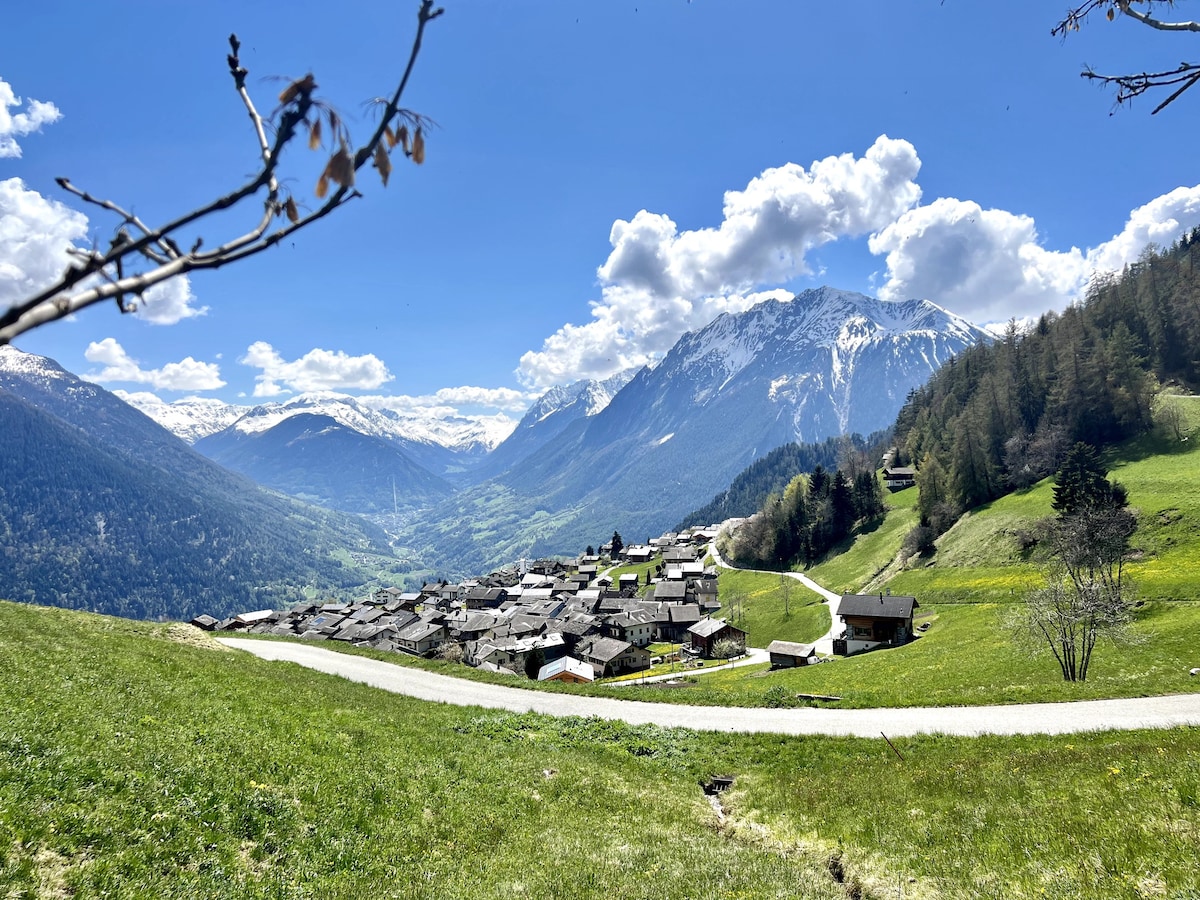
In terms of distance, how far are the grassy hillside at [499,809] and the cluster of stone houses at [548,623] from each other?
49.7 meters

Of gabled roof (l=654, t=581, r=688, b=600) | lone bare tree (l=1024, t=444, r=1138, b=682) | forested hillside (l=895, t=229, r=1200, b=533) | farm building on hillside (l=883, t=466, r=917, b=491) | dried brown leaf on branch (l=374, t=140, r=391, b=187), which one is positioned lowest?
gabled roof (l=654, t=581, r=688, b=600)

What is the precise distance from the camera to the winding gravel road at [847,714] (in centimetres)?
2198

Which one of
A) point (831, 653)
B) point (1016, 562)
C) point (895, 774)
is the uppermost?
point (1016, 562)

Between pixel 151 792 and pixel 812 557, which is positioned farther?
pixel 812 557

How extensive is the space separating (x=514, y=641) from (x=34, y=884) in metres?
85.5

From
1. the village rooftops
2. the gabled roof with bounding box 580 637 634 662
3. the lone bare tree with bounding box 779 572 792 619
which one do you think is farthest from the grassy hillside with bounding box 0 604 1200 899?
the lone bare tree with bounding box 779 572 792 619

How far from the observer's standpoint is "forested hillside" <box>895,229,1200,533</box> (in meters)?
89.6

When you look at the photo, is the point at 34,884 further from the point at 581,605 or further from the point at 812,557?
the point at 812,557

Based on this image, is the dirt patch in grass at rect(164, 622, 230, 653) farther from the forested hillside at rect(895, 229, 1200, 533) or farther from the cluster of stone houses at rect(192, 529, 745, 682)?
the forested hillside at rect(895, 229, 1200, 533)

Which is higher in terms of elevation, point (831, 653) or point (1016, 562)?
point (1016, 562)

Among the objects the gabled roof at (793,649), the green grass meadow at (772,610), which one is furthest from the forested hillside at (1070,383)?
the gabled roof at (793,649)

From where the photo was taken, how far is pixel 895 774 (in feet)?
56.2

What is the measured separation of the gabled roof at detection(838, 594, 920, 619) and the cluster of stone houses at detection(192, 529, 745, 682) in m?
21.4

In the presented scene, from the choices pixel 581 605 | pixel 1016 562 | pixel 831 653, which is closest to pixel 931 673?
pixel 831 653
